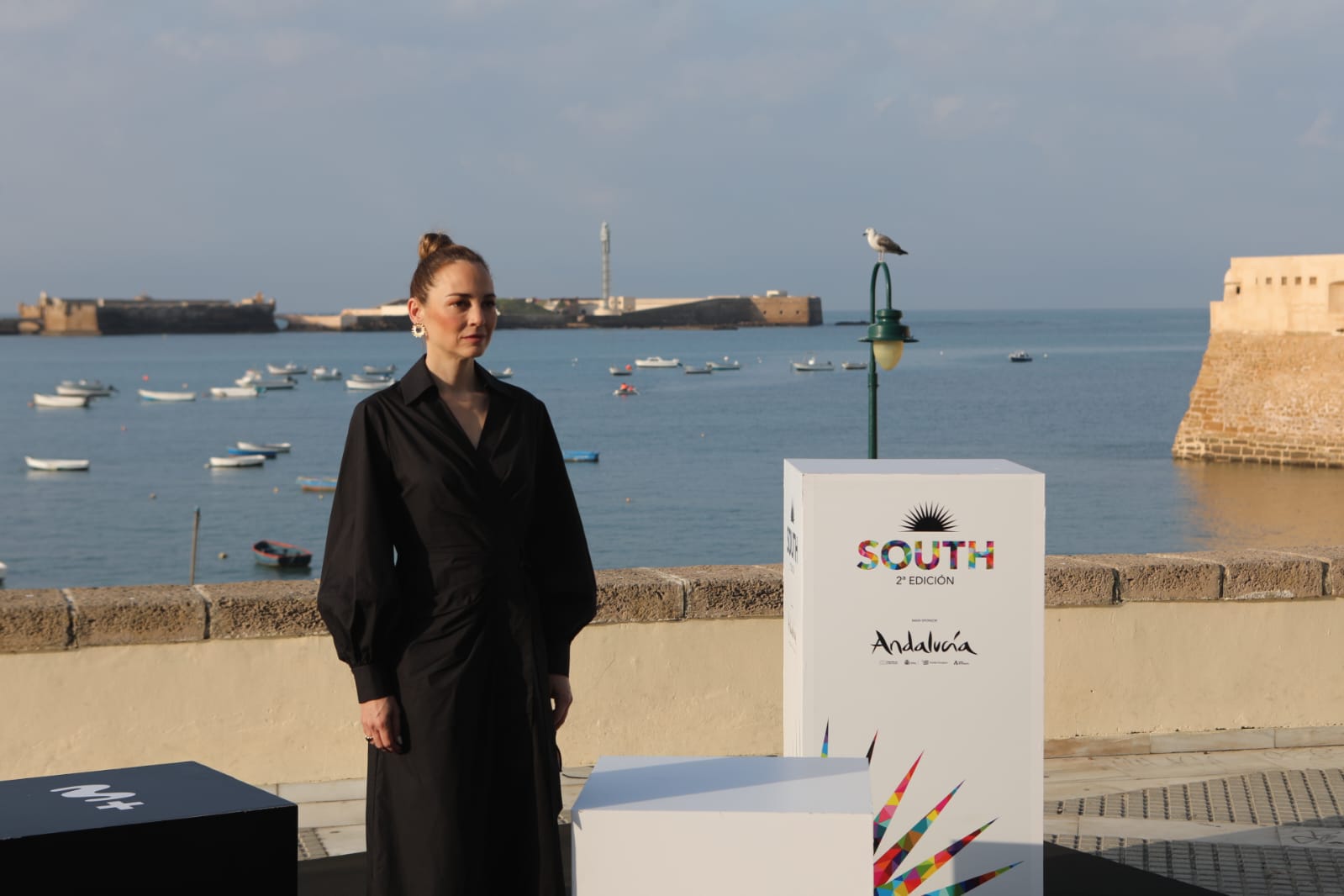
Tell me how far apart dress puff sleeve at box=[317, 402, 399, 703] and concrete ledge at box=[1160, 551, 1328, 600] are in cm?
456

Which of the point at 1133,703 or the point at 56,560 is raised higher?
the point at 1133,703

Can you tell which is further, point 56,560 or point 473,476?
point 56,560

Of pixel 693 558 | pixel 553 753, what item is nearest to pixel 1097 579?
pixel 553 753

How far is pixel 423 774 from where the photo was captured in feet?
11.4

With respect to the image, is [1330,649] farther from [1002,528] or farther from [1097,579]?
[1002,528]

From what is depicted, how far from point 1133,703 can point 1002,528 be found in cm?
266

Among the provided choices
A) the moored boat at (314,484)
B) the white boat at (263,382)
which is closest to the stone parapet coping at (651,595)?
the moored boat at (314,484)

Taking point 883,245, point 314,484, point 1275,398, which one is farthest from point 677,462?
point 883,245

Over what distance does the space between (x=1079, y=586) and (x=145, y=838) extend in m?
4.55

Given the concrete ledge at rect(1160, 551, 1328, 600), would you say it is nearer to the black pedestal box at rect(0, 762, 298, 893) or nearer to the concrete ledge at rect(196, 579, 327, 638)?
the concrete ledge at rect(196, 579, 327, 638)

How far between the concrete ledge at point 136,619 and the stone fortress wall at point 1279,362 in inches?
2429

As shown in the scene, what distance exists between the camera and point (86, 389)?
121 meters

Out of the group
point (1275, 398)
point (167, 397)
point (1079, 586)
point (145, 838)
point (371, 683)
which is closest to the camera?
point (145, 838)

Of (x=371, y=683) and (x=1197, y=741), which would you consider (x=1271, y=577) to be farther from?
(x=371, y=683)
